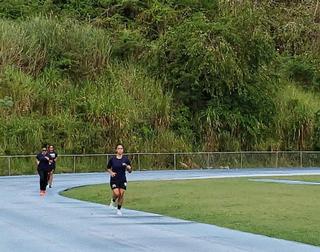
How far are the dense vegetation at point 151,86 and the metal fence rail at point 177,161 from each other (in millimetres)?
917

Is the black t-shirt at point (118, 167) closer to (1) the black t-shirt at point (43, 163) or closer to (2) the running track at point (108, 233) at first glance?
(2) the running track at point (108, 233)

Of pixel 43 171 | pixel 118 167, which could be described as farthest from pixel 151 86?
pixel 118 167

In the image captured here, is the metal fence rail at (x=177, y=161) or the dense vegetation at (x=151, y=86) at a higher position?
the dense vegetation at (x=151, y=86)

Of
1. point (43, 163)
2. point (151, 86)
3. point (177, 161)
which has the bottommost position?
point (177, 161)

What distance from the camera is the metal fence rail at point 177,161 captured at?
41.5 m

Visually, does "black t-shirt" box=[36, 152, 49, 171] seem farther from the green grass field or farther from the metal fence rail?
the metal fence rail

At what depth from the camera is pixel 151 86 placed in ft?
167

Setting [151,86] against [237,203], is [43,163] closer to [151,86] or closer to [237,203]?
[237,203]

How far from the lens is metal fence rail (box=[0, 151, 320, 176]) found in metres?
41.5

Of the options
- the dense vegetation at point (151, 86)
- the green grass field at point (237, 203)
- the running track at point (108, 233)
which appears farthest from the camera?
→ the dense vegetation at point (151, 86)

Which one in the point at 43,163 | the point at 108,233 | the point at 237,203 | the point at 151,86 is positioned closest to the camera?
the point at 108,233

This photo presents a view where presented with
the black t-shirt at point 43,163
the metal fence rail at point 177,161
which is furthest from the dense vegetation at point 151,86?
the black t-shirt at point 43,163

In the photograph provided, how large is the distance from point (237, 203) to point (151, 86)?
30.2 m

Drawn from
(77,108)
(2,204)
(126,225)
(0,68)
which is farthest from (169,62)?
(126,225)
